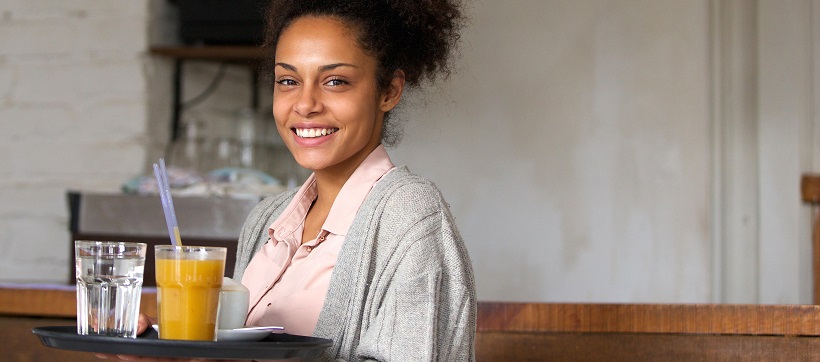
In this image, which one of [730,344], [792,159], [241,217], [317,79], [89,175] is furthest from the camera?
[89,175]

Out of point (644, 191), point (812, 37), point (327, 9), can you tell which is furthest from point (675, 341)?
point (812, 37)

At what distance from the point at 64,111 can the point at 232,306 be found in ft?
8.12

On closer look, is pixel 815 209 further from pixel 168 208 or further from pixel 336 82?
pixel 168 208

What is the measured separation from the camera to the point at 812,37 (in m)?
3.08

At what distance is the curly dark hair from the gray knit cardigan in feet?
0.67

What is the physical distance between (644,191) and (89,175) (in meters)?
1.78

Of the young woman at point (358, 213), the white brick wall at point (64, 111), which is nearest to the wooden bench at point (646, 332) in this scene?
the young woman at point (358, 213)

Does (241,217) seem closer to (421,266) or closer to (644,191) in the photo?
(644,191)

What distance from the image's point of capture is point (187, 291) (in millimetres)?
1112

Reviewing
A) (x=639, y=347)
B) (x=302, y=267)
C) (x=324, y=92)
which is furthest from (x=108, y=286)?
(x=639, y=347)

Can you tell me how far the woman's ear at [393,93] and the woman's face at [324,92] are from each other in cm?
3

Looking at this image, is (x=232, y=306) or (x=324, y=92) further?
(x=324, y=92)

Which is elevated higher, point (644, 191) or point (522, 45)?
point (522, 45)

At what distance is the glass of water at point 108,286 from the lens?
3.82ft
